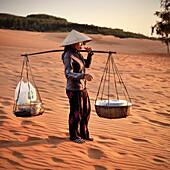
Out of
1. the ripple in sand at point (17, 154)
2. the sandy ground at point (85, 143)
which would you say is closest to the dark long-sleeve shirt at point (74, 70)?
the sandy ground at point (85, 143)

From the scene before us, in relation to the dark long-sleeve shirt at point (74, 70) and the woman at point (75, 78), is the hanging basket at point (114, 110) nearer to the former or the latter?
the woman at point (75, 78)

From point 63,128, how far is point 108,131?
90cm

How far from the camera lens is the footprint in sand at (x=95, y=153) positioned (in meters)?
3.91

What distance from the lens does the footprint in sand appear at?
154 inches

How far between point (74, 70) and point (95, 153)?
1336mm

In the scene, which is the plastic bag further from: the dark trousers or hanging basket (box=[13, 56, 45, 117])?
the dark trousers

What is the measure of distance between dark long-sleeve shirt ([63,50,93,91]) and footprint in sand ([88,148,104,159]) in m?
1.00

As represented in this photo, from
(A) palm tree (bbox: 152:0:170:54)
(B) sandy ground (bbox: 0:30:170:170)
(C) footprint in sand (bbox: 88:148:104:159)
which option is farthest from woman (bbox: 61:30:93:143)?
(A) palm tree (bbox: 152:0:170:54)

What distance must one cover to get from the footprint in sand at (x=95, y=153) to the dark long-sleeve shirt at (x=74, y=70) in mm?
1001

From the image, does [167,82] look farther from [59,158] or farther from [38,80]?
[59,158]

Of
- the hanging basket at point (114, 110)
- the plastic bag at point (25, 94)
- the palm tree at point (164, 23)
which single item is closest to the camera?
the hanging basket at point (114, 110)

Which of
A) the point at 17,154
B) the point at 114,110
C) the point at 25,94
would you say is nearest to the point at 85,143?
the point at 114,110

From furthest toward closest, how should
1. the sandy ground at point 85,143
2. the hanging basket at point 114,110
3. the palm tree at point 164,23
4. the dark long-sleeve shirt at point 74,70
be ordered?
the palm tree at point 164,23 → the hanging basket at point 114,110 → the dark long-sleeve shirt at point 74,70 → the sandy ground at point 85,143

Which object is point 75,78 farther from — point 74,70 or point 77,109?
point 77,109
